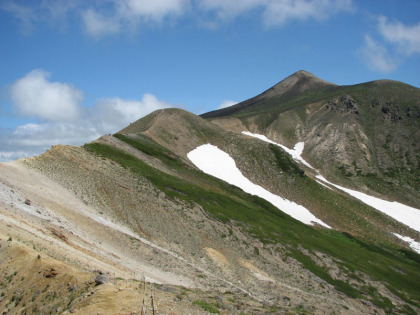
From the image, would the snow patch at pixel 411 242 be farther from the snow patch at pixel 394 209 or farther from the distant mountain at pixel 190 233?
the snow patch at pixel 394 209

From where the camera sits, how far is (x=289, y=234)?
198ft

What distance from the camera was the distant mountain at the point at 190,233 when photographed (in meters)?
21.0

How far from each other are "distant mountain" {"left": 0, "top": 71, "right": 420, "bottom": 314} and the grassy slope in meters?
0.37

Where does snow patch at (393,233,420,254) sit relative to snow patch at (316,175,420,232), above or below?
below

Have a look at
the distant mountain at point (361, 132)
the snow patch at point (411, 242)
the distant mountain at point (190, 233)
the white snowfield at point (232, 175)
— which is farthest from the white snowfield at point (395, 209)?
the white snowfield at point (232, 175)

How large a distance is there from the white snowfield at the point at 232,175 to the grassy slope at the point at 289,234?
6334mm

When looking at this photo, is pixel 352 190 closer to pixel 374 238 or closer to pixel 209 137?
pixel 374 238

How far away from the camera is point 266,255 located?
49.2 m

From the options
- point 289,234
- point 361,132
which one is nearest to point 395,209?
point 361,132

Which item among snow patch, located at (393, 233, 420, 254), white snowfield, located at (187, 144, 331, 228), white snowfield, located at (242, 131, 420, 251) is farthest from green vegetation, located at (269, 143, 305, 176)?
snow patch, located at (393, 233, 420, 254)

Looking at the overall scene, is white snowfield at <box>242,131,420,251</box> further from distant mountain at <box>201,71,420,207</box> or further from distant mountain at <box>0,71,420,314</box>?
distant mountain at <box>201,71,420,207</box>

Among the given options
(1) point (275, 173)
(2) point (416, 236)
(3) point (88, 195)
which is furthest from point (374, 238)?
(3) point (88, 195)

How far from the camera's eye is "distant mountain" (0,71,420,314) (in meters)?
21.0

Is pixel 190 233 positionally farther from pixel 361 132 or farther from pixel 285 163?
pixel 361 132
